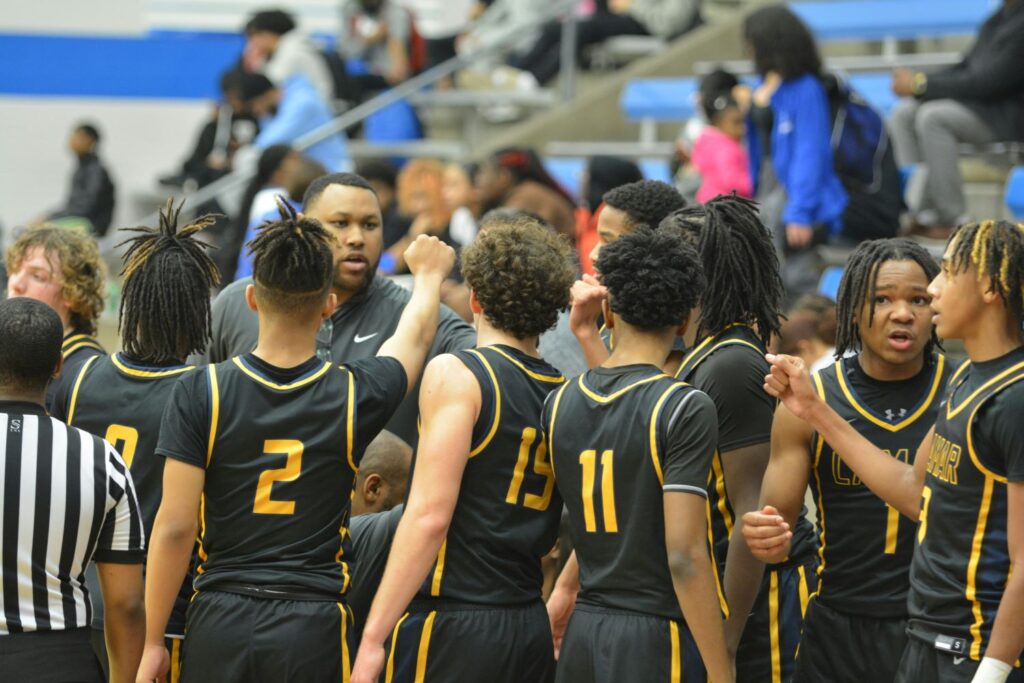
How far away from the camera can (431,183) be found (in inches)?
369

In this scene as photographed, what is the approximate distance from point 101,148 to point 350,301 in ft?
35.9

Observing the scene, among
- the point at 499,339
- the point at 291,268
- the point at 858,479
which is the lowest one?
the point at 858,479

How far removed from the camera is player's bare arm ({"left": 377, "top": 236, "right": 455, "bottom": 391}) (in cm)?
384

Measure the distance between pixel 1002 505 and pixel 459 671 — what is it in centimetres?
140

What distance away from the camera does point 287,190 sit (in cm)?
732

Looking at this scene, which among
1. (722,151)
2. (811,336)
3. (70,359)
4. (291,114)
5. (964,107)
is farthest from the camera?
(291,114)

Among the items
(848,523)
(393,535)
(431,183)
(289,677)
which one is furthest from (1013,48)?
(289,677)

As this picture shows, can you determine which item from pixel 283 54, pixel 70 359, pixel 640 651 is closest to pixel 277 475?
pixel 640 651

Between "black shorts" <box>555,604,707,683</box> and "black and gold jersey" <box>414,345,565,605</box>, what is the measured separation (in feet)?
0.94

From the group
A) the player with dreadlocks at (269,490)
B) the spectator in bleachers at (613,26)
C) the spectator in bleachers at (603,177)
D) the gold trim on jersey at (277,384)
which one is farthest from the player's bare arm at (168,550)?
the spectator in bleachers at (613,26)

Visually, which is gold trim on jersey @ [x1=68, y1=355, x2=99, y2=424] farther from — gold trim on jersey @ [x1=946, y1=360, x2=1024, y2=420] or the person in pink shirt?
the person in pink shirt

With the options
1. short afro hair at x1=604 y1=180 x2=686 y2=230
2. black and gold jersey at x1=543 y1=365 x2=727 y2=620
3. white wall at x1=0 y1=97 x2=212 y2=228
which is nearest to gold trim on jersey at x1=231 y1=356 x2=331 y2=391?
black and gold jersey at x1=543 y1=365 x2=727 y2=620

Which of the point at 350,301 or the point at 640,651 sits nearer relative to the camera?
the point at 640,651

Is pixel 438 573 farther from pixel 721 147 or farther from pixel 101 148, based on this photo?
pixel 101 148
